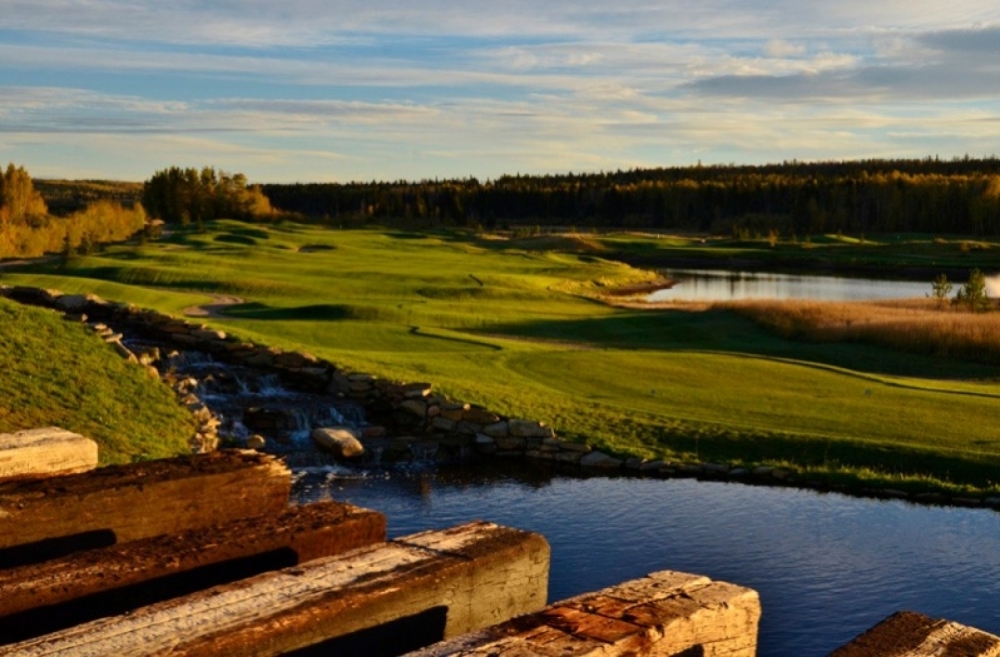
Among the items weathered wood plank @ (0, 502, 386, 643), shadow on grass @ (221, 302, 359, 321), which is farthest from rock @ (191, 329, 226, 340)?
weathered wood plank @ (0, 502, 386, 643)

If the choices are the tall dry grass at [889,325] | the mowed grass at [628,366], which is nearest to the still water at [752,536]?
the mowed grass at [628,366]

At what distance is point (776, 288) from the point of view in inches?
2758

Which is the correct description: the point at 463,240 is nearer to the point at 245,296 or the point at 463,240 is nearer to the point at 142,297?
the point at 245,296

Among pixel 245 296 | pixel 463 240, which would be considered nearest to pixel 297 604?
pixel 245 296

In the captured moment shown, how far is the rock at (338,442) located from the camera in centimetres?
2052

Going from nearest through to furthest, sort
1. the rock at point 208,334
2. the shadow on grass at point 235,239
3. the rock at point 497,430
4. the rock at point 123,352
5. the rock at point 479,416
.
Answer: the rock at point 497,430, the rock at point 479,416, the rock at point 123,352, the rock at point 208,334, the shadow on grass at point 235,239

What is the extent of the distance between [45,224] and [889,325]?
5248 cm

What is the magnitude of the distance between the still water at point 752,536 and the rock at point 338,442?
0.89 meters

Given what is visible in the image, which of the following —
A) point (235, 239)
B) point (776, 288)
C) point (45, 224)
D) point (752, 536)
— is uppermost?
point (45, 224)

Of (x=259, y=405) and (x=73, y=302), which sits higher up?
(x=73, y=302)

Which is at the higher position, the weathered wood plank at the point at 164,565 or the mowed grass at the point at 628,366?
the weathered wood plank at the point at 164,565

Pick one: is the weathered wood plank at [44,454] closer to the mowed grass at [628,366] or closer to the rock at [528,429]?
the mowed grass at [628,366]

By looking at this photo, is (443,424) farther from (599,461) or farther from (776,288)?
(776,288)

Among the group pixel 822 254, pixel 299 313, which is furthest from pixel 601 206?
pixel 299 313
